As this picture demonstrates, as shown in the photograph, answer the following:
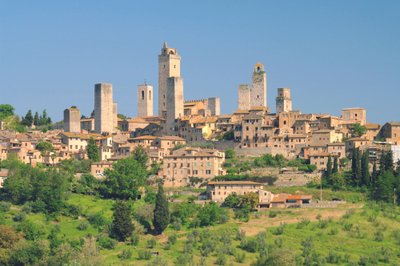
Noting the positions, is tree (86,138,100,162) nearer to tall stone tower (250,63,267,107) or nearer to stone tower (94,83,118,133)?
stone tower (94,83,118,133)

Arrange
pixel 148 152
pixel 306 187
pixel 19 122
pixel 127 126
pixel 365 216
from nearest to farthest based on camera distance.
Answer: pixel 365 216, pixel 306 187, pixel 148 152, pixel 127 126, pixel 19 122

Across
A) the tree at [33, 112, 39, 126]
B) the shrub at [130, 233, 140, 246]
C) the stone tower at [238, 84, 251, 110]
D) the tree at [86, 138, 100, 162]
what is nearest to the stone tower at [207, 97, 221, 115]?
the stone tower at [238, 84, 251, 110]

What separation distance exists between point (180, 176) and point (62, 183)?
923cm

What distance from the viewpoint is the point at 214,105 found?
101875 mm

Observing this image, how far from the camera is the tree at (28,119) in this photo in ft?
354

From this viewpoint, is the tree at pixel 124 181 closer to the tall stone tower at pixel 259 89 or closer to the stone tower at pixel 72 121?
the stone tower at pixel 72 121

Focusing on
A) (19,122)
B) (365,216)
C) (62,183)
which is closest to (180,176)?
(62,183)

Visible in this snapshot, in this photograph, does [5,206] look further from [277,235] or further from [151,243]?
[277,235]

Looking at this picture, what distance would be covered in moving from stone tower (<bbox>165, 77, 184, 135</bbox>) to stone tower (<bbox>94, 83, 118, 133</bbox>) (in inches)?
221

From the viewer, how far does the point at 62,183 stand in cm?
7825

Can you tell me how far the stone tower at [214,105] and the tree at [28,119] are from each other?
17.7 meters

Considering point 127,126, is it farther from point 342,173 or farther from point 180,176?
point 342,173

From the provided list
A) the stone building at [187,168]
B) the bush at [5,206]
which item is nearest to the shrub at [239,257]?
the stone building at [187,168]

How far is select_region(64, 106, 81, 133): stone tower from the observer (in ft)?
325
